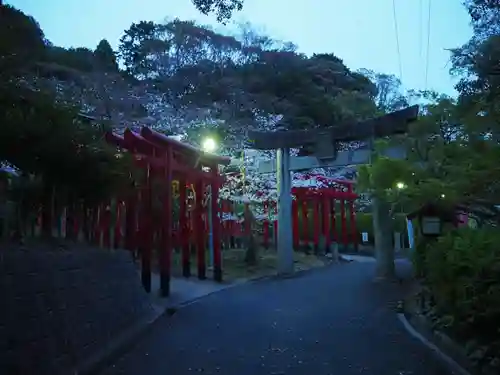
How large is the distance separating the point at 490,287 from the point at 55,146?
15.0 ft

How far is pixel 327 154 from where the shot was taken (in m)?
15.2

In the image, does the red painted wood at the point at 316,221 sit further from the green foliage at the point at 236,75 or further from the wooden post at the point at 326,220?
the green foliage at the point at 236,75

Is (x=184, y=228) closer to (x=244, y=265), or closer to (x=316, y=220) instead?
(x=244, y=265)

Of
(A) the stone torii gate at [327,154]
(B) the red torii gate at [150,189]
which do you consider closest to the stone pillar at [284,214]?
(A) the stone torii gate at [327,154]

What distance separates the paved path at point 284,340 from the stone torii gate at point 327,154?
291cm

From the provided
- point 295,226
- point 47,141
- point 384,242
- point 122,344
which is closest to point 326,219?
point 295,226

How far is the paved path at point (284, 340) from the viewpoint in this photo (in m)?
5.66

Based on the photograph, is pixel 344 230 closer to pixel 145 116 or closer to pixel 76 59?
pixel 145 116

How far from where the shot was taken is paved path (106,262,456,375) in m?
5.66

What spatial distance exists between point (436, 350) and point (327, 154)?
30.8 ft

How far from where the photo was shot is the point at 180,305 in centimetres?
986

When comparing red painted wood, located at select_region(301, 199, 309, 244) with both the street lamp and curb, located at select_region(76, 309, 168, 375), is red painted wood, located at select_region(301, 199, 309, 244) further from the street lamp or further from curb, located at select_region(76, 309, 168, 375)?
curb, located at select_region(76, 309, 168, 375)

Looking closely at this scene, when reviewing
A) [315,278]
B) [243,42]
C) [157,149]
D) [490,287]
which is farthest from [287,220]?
[243,42]

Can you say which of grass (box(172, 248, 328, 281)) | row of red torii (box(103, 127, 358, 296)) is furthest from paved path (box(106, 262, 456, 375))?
grass (box(172, 248, 328, 281))
